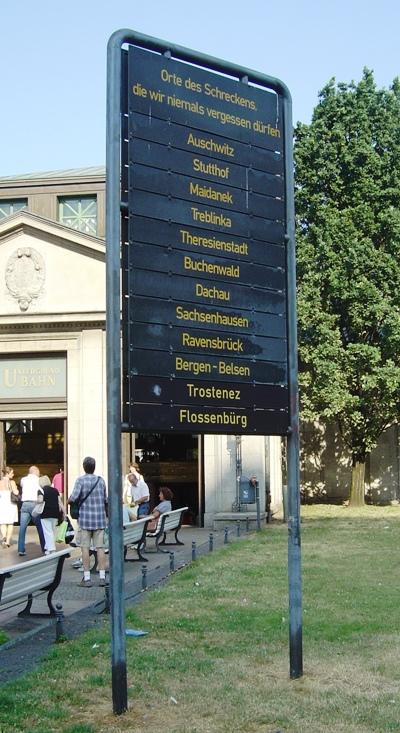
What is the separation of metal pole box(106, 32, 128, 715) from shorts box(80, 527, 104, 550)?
7564 mm

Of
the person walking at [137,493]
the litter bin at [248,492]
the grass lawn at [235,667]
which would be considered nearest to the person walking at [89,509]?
the grass lawn at [235,667]

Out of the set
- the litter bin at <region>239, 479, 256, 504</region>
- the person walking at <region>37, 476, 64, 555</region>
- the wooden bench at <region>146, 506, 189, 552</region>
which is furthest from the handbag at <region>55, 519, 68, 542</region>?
the litter bin at <region>239, 479, 256, 504</region>

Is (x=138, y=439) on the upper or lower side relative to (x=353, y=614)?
upper

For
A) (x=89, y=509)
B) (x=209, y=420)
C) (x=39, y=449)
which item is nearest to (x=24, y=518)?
(x=89, y=509)

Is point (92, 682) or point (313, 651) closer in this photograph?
point (92, 682)

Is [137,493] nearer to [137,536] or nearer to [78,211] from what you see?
[137,536]

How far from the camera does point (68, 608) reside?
12.3 metres

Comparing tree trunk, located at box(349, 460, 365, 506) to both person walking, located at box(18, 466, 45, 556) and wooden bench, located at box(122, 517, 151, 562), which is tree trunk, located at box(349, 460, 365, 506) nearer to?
person walking, located at box(18, 466, 45, 556)

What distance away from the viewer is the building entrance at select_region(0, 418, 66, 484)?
32.6 meters

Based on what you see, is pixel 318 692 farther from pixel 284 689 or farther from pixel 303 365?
pixel 303 365

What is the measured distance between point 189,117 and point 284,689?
4596mm

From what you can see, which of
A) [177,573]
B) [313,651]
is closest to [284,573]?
[177,573]

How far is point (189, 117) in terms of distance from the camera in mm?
8156

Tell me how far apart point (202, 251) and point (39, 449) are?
26.0 metres
